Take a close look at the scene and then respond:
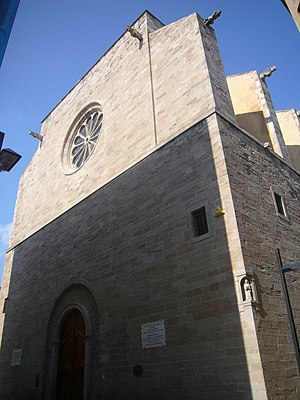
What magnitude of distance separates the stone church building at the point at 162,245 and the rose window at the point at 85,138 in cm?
7

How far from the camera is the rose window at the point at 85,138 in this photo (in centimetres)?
1191

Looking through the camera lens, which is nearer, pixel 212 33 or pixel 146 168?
pixel 146 168

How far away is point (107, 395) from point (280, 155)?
7373 millimetres

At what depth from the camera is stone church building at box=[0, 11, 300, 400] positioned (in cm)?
580

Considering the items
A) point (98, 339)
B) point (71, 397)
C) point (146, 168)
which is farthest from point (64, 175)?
point (71, 397)

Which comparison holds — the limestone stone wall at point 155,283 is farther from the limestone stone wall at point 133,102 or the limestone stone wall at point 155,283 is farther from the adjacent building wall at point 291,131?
the adjacent building wall at point 291,131

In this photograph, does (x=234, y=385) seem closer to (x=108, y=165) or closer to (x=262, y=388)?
(x=262, y=388)

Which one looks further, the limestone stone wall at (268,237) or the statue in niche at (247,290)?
the statue in niche at (247,290)

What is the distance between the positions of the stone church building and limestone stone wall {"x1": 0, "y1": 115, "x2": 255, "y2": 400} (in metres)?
0.03

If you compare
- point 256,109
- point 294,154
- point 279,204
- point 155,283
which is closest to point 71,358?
point 155,283

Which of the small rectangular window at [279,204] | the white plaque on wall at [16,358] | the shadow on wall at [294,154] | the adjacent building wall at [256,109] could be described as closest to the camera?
the small rectangular window at [279,204]

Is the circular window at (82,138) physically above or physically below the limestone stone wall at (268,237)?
above

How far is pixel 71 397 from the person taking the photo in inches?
324

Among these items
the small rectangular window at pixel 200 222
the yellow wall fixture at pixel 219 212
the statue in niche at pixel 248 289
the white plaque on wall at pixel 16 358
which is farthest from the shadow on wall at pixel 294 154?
the white plaque on wall at pixel 16 358
